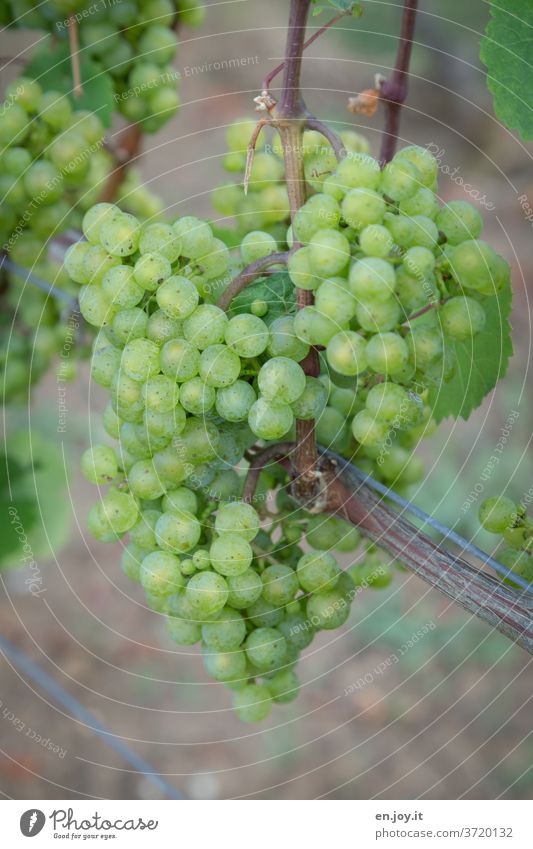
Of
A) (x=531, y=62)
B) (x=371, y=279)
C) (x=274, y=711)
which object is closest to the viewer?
(x=371, y=279)

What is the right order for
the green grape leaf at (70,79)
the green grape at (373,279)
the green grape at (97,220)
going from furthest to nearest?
the green grape leaf at (70,79) → the green grape at (97,220) → the green grape at (373,279)

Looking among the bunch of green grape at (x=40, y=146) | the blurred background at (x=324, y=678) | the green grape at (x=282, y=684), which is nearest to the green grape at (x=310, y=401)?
the green grape at (x=282, y=684)

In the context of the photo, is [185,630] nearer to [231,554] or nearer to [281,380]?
[231,554]

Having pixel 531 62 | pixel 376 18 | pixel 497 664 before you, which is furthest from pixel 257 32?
pixel 531 62

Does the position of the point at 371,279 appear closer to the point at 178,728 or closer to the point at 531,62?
the point at 531,62

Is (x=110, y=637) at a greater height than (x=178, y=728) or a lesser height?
greater

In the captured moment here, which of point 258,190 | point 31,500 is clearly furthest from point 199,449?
point 31,500

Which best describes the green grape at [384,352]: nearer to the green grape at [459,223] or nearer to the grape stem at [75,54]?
the green grape at [459,223]
